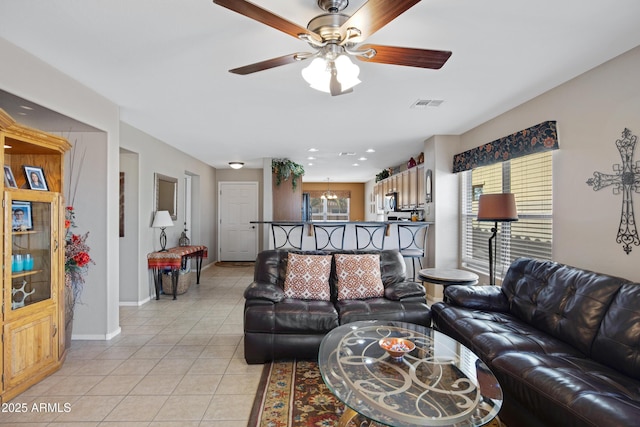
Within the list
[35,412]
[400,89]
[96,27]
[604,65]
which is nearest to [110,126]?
[96,27]

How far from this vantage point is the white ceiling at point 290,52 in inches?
67.2

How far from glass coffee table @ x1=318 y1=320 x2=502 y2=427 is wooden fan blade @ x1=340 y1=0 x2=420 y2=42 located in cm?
168

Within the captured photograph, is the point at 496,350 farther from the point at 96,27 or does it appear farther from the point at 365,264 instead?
the point at 96,27

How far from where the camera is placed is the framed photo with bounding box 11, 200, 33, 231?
2195mm

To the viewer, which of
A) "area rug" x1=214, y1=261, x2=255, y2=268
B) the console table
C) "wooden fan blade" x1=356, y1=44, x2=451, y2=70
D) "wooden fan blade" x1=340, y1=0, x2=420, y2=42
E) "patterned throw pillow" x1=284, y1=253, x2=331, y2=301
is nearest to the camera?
"wooden fan blade" x1=340, y1=0, x2=420, y2=42

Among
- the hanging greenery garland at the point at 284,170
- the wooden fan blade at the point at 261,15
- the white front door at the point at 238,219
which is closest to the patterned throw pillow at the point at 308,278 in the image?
the wooden fan blade at the point at 261,15

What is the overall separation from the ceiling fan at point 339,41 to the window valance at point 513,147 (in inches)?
66.5

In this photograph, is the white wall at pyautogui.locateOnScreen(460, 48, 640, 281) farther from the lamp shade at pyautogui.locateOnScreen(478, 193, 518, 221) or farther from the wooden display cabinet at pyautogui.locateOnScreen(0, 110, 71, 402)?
the wooden display cabinet at pyautogui.locateOnScreen(0, 110, 71, 402)

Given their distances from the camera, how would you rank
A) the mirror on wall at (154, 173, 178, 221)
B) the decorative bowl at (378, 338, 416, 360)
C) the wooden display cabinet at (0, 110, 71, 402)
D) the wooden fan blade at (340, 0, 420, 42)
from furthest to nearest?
1. the mirror on wall at (154, 173, 178, 221)
2. the wooden display cabinet at (0, 110, 71, 402)
3. the decorative bowl at (378, 338, 416, 360)
4. the wooden fan blade at (340, 0, 420, 42)

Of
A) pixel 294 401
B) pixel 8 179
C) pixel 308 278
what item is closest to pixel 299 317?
pixel 308 278

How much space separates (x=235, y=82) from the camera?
263 centimetres

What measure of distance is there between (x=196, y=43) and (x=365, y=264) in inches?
93.4

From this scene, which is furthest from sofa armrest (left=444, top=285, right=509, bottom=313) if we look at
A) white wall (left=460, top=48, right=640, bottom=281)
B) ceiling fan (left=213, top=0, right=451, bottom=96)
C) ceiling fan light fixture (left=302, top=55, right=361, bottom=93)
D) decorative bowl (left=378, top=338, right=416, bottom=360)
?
ceiling fan light fixture (left=302, top=55, right=361, bottom=93)

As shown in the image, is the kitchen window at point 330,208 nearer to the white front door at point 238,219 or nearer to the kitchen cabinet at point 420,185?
the white front door at point 238,219
